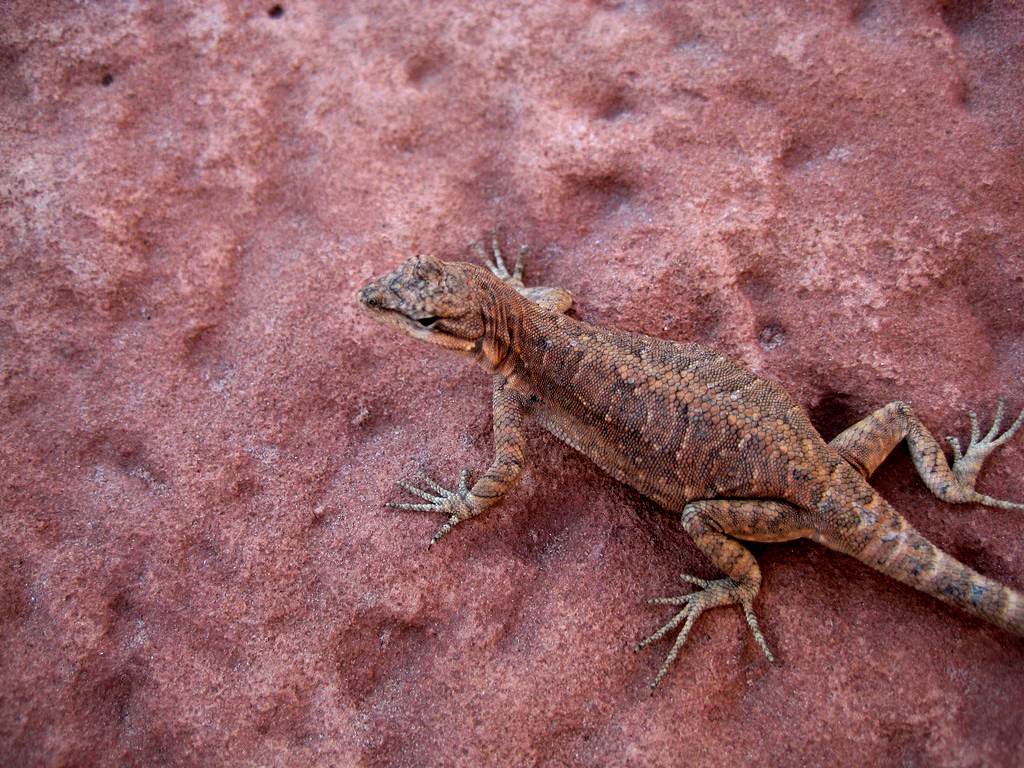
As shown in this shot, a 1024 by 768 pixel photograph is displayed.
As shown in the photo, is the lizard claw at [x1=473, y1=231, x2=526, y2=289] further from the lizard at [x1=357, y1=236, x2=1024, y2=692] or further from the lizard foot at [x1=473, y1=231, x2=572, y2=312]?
the lizard at [x1=357, y1=236, x2=1024, y2=692]

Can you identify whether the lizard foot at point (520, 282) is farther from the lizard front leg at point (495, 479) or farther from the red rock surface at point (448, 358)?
the lizard front leg at point (495, 479)

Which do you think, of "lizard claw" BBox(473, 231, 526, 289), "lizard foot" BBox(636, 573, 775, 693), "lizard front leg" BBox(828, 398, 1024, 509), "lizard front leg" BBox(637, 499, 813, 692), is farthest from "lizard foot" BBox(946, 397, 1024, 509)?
"lizard claw" BBox(473, 231, 526, 289)

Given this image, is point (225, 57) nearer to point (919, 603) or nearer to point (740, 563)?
point (740, 563)

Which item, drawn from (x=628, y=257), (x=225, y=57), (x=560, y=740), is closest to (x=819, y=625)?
(x=560, y=740)

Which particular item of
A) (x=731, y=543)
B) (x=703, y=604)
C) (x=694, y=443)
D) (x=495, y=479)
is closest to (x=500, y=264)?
(x=495, y=479)

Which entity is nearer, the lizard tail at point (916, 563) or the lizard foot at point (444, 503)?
the lizard tail at point (916, 563)

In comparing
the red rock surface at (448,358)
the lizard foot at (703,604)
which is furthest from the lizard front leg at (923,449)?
the lizard foot at (703,604)

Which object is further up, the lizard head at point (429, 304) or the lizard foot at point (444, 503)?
the lizard head at point (429, 304)

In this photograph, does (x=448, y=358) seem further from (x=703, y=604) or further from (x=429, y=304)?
(x=703, y=604)
